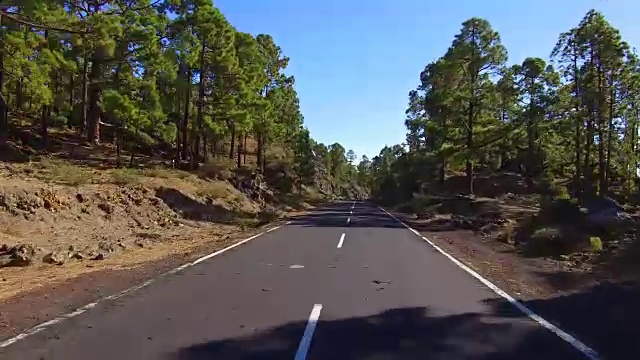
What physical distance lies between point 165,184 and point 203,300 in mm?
24058

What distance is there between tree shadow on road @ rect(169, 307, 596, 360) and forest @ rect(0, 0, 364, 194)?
563 inches

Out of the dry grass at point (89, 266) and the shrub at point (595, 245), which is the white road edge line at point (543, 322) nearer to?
the shrub at point (595, 245)

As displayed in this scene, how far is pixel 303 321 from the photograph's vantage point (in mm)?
8945

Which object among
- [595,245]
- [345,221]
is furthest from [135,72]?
[595,245]

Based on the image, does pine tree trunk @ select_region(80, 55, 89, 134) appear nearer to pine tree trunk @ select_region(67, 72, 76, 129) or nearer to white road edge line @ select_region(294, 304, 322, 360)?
pine tree trunk @ select_region(67, 72, 76, 129)

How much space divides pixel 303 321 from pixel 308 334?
825 millimetres

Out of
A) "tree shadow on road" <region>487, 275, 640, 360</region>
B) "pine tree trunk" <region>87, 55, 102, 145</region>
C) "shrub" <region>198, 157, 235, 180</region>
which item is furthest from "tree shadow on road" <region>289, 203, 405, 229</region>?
"tree shadow on road" <region>487, 275, 640, 360</region>

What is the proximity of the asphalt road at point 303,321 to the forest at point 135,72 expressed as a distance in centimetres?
1126

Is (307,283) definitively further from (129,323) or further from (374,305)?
(129,323)

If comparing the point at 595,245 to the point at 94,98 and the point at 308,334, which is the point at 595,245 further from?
the point at 94,98

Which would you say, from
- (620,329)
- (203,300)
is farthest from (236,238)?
(620,329)

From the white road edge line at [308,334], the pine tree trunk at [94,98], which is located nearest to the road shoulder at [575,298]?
the white road edge line at [308,334]

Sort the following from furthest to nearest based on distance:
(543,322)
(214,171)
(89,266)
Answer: (214,171)
(89,266)
(543,322)

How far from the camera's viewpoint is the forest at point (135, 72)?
24250 millimetres
